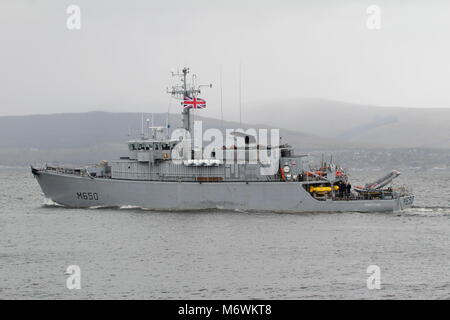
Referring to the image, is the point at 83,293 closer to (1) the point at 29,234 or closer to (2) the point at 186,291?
(2) the point at 186,291

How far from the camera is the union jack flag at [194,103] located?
148ft

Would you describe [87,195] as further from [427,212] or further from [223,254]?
[427,212]

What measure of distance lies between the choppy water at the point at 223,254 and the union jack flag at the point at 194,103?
7.85 metres

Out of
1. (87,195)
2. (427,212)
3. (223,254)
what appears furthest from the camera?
(87,195)

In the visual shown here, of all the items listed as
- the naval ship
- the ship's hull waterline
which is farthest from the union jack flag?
the ship's hull waterline

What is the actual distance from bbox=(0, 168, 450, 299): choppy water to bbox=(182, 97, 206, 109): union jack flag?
785cm

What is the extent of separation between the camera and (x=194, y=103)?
45.3 meters

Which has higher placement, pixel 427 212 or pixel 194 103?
pixel 194 103

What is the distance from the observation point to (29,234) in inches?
1409

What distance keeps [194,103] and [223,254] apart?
17.5 m

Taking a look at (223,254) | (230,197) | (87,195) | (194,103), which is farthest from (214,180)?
(223,254)

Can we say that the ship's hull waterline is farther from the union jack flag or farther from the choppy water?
the union jack flag

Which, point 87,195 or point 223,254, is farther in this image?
point 87,195
